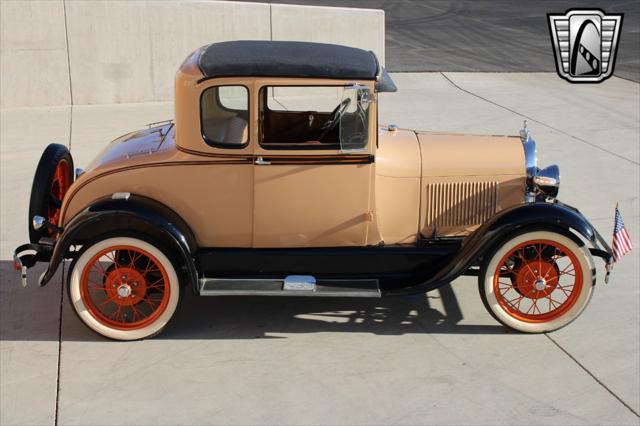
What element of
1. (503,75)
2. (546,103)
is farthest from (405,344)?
(503,75)

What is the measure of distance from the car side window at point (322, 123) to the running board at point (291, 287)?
3.02ft

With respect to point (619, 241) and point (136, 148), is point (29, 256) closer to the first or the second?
point (136, 148)

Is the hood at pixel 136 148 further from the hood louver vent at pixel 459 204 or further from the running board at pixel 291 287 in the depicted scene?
the hood louver vent at pixel 459 204

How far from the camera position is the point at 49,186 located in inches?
257

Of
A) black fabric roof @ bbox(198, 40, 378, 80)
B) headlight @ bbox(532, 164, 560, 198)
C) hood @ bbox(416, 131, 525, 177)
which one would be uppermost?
black fabric roof @ bbox(198, 40, 378, 80)

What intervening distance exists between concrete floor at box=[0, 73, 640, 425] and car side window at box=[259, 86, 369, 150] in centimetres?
130

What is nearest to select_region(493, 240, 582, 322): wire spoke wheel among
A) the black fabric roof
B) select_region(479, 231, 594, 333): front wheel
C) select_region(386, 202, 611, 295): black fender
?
select_region(479, 231, 594, 333): front wheel

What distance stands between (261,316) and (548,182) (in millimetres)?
2250

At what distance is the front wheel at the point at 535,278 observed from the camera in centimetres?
597

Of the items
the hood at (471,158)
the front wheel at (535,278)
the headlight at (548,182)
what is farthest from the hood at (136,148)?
the headlight at (548,182)

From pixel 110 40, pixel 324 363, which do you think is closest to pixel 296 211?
A: pixel 324 363

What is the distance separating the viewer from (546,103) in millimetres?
12945

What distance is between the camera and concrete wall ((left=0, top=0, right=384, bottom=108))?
12.0 m

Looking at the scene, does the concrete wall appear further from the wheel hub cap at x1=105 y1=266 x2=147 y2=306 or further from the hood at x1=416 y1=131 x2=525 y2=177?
the hood at x1=416 y1=131 x2=525 y2=177
